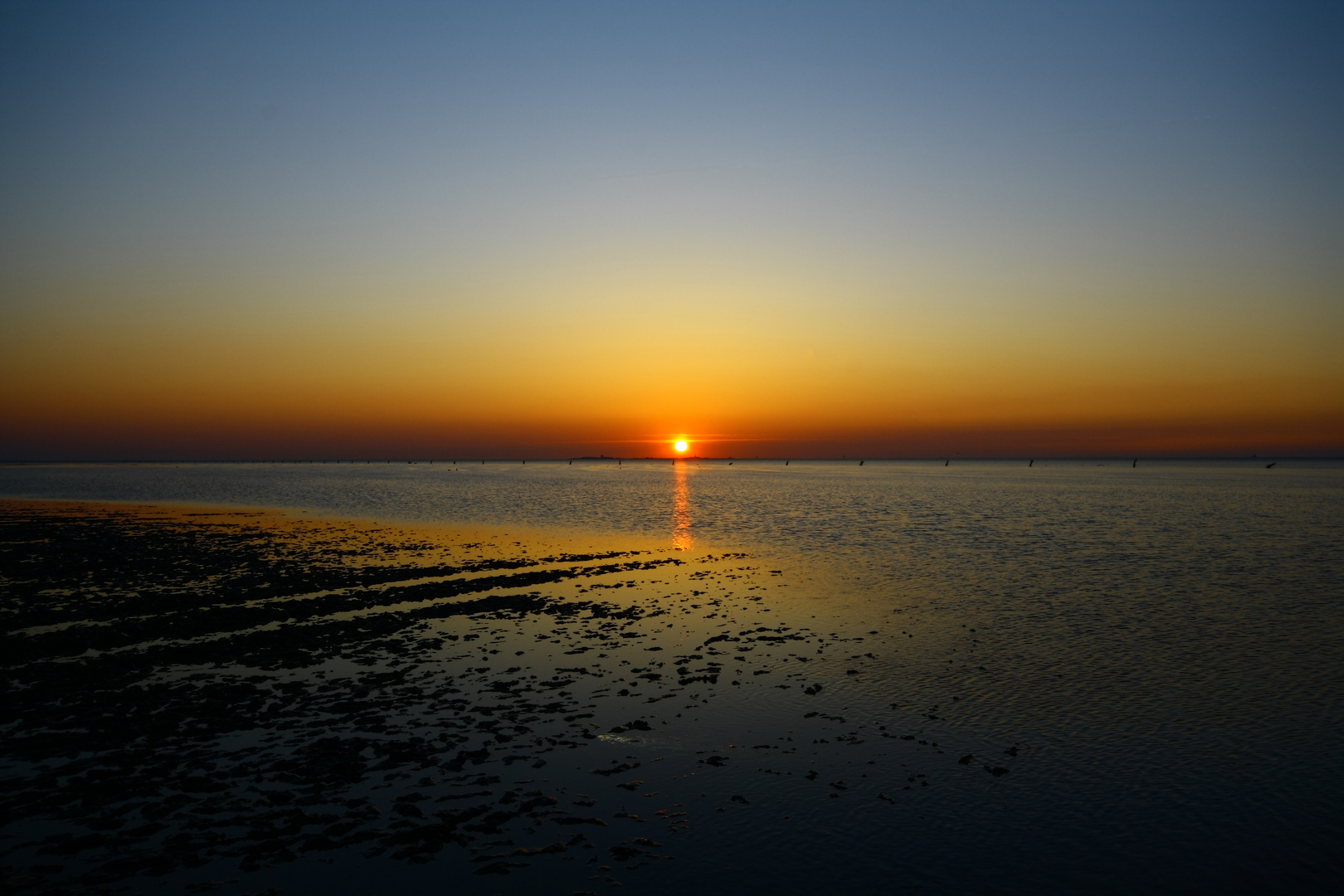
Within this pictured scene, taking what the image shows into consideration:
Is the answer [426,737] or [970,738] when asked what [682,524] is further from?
[426,737]

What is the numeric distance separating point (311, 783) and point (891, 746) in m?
9.67

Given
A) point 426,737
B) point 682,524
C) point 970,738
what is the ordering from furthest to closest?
Result: point 682,524 < point 970,738 < point 426,737

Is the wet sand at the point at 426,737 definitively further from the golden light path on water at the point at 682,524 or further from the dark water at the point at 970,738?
the golden light path on water at the point at 682,524

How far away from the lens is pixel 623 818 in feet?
35.4

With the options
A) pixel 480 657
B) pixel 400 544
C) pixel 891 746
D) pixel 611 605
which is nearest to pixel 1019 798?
pixel 891 746

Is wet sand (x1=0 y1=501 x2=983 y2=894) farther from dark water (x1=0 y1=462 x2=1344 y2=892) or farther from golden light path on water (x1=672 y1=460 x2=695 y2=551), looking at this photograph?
golden light path on water (x1=672 y1=460 x2=695 y2=551)

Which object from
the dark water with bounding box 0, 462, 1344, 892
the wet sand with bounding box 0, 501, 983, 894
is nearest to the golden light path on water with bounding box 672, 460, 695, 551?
the dark water with bounding box 0, 462, 1344, 892

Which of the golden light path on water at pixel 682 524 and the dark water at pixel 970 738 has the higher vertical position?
the golden light path on water at pixel 682 524

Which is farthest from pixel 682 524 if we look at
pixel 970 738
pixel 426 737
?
pixel 426 737

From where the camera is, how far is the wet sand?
31.5ft

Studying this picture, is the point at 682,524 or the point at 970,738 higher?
the point at 682,524

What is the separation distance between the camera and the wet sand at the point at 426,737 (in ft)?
31.5

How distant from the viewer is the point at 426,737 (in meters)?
13.5

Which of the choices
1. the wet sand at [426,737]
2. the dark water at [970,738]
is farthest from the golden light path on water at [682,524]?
the wet sand at [426,737]
